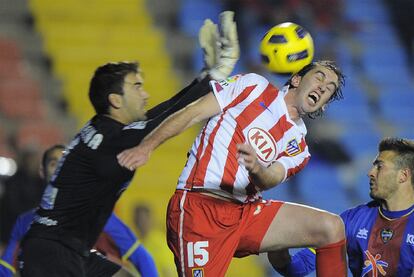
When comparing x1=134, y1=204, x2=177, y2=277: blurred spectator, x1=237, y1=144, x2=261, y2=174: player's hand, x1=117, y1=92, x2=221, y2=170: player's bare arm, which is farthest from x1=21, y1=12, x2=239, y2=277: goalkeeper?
x1=134, y1=204, x2=177, y2=277: blurred spectator

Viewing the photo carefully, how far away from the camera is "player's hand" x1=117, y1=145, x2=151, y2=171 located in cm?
461

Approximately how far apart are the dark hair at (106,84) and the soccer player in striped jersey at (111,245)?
1251 mm

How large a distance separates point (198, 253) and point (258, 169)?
2.84ft

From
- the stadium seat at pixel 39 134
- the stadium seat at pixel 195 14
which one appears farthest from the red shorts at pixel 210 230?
the stadium seat at pixel 195 14

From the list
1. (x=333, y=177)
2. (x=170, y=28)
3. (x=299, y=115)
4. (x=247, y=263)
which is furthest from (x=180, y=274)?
(x=170, y=28)

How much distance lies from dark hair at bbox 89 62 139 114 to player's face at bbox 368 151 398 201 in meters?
1.57

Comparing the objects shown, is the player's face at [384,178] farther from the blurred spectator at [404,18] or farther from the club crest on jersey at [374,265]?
the blurred spectator at [404,18]

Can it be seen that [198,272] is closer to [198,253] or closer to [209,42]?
[198,253]

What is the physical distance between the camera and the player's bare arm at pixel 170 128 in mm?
4633

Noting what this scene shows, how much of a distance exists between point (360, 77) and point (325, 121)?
1156 millimetres

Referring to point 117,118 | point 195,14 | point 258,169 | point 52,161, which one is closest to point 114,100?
point 117,118

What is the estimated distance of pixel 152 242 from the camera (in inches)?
370

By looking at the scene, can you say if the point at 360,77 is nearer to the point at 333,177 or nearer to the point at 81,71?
the point at 333,177

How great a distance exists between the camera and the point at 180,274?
5184 millimetres
